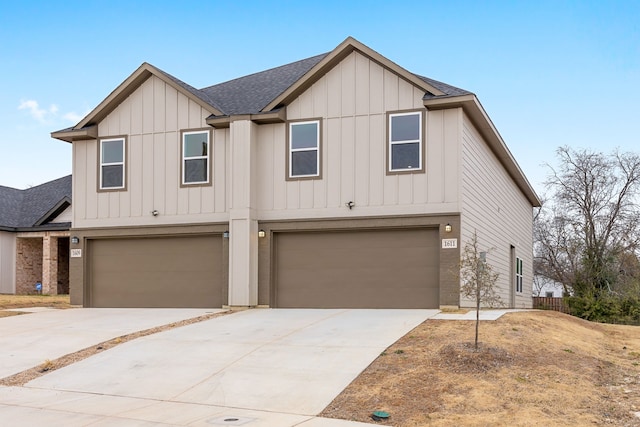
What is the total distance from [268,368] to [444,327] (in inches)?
156

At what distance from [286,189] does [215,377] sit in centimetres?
816

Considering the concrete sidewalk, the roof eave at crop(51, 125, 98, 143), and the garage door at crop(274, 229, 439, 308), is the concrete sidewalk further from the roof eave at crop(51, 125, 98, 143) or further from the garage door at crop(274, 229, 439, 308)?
the roof eave at crop(51, 125, 98, 143)

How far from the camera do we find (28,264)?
96.5 ft

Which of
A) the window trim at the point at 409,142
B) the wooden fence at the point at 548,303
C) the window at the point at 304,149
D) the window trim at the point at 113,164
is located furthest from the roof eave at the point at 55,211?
the wooden fence at the point at 548,303

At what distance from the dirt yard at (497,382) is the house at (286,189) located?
428cm

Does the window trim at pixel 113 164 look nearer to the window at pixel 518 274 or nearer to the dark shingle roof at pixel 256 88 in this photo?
the dark shingle roof at pixel 256 88

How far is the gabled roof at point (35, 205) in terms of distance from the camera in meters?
28.2

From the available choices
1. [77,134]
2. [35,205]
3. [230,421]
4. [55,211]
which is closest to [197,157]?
[77,134]

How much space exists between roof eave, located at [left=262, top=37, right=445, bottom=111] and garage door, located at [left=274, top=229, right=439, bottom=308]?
11.7 feet

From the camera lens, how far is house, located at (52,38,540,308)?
16.4 m

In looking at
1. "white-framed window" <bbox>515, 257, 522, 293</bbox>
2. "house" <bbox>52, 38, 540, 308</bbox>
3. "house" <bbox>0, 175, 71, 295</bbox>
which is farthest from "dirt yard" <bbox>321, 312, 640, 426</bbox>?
"house" <bbox>0, 175, 71, 295</bbox>

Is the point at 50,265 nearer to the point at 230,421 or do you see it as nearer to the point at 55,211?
the point at 55,211

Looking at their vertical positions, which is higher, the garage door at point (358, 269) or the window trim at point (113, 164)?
the window trim at point (113, 164)

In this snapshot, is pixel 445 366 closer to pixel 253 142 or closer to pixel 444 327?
pixel 444 327
